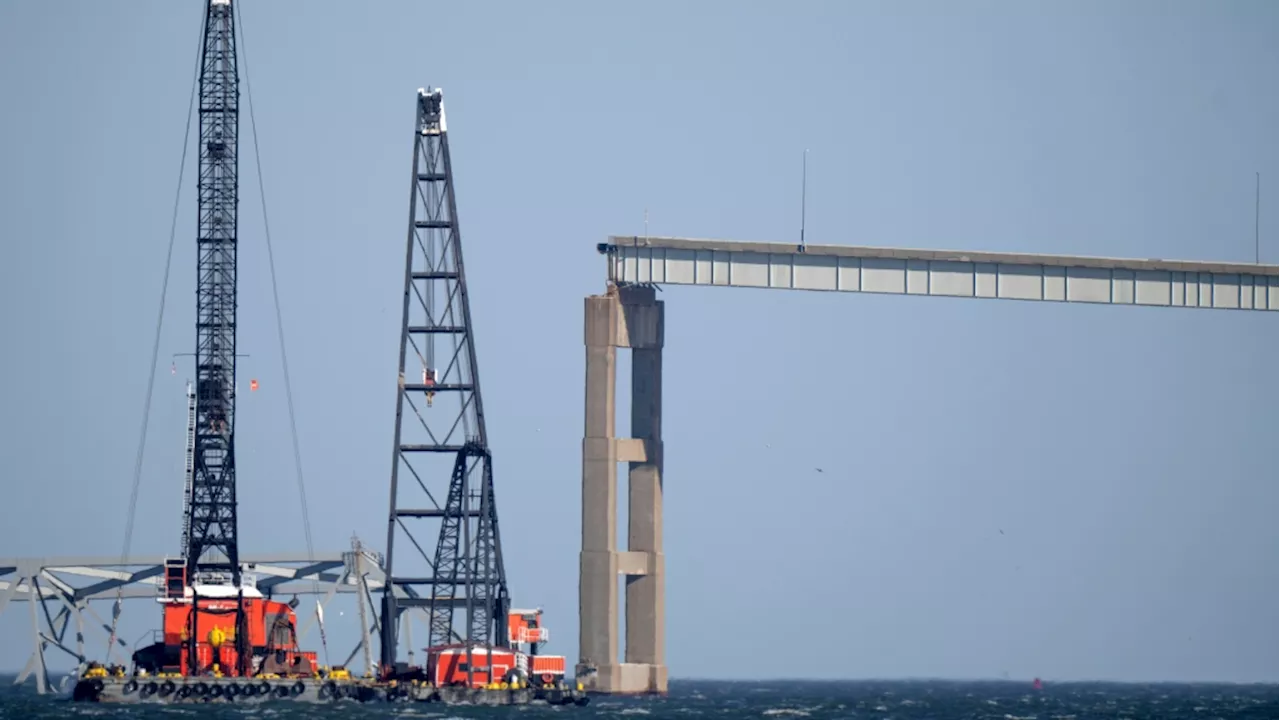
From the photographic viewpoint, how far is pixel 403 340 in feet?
418

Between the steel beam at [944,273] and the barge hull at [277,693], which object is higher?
the steel beam at [944,273]

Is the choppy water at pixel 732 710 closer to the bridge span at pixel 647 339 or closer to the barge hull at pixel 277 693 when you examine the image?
the barge hull at pixel 277 693

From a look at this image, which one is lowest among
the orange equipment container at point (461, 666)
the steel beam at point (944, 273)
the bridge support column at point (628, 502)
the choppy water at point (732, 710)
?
the choppy water at point (732, 710)

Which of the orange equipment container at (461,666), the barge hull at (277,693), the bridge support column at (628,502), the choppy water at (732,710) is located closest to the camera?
the choppy water at (732,710)

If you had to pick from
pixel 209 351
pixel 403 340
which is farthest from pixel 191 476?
pixel 403 340

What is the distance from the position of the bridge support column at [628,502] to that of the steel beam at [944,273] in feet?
8.34

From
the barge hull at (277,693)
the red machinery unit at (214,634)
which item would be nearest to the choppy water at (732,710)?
the barge hull at (277,693)

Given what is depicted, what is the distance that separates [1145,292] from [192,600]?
178 feet

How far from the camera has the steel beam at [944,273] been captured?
12069cm

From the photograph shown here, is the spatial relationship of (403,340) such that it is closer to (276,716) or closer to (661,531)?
(661,531)

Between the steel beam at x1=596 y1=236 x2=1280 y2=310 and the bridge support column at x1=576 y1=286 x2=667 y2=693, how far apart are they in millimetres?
2541

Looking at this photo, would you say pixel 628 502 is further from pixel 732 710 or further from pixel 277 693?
pixel 277 693

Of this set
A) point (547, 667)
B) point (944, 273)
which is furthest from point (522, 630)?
point (944, 273)

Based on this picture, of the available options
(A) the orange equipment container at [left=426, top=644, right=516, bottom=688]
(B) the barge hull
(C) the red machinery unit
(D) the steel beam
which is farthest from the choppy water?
(D) the steel beam
